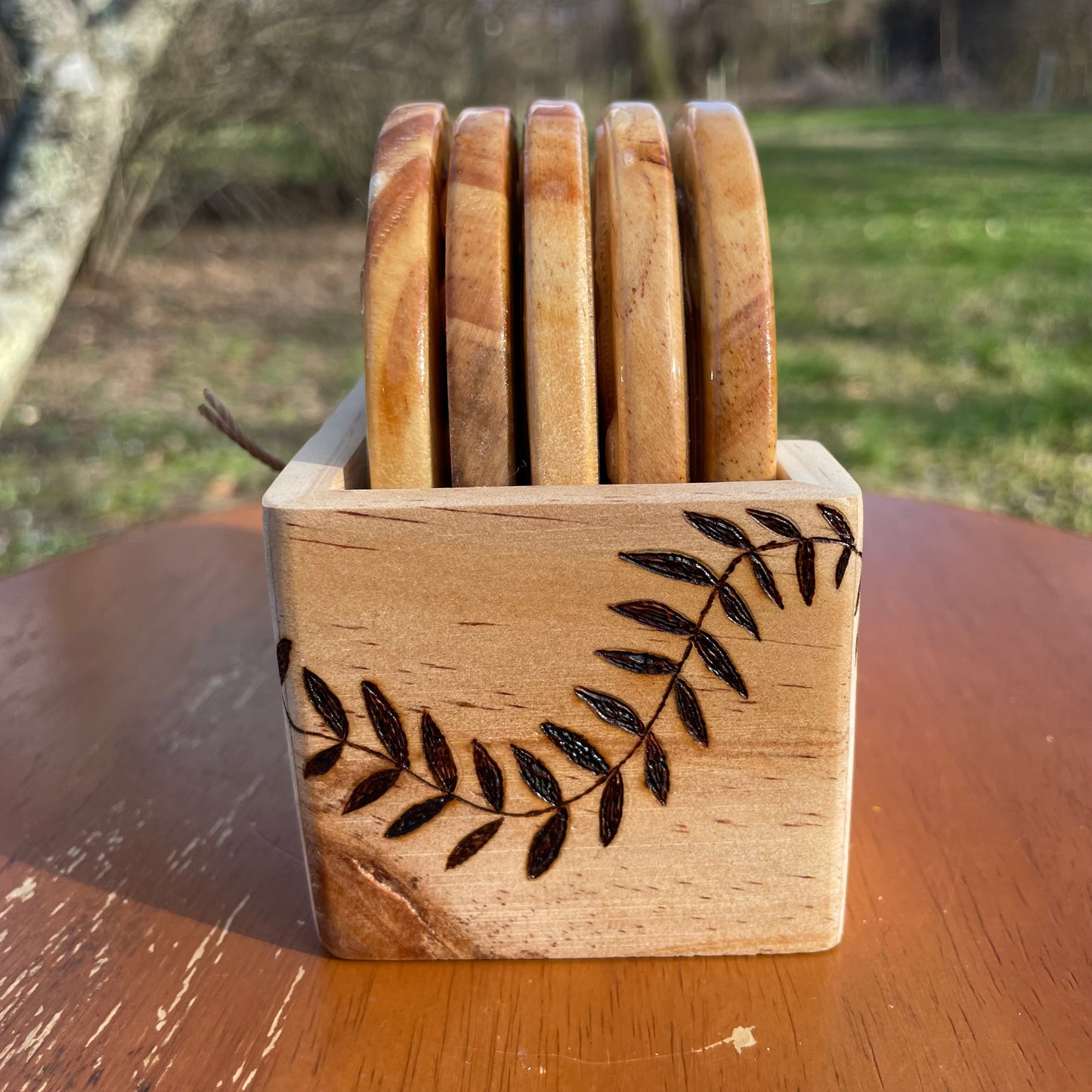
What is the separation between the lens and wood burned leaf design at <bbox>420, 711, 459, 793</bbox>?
1.72ft

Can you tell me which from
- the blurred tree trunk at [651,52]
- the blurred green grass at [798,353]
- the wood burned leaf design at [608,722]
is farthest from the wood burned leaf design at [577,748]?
the blurred tree trunk at [651,52]

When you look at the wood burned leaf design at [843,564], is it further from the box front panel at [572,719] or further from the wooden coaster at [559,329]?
the wooden coaster at [559,329]

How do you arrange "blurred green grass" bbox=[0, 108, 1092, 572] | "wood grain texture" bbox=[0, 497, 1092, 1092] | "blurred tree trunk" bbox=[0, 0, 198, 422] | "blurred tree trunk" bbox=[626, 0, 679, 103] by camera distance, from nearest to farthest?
"wood grain texture" bbox=[0, 497, 1092, 1092] < "blurred tree trunk" bbox=[0, 0, 198, 422] < "blurred green grass" bbox=[0, 108, 1092, 572] < "blurred tree trunk" bbox=[626, 0, 679, 103]

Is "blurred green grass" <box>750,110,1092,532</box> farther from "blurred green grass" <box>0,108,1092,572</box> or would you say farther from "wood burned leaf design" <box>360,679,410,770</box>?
"wood burned leaf design" <box>360,679,410,770</box>

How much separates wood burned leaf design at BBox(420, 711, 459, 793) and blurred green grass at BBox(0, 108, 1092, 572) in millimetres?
2047

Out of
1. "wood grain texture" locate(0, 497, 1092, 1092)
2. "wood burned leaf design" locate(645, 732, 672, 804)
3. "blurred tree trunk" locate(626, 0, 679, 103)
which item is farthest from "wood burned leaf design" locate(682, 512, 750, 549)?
"blurred tree trunk" locate(626, 0, 679, 103)

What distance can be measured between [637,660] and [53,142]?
2.08 m

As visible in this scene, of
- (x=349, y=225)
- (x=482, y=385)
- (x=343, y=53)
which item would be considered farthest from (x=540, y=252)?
(x=349, y=225)

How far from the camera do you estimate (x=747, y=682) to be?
513 mm

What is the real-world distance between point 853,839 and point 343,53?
4.25 m

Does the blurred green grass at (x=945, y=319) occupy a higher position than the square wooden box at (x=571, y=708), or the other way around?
the square wooden box at (x=571, y=708)

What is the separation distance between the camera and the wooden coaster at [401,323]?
1.74 feet

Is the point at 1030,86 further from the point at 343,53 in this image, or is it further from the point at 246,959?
the point at 246,959

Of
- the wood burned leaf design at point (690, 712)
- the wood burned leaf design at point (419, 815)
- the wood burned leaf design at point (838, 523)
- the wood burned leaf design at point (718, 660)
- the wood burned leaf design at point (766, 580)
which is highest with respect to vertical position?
the wood burned leaf design at point (838, 523)
